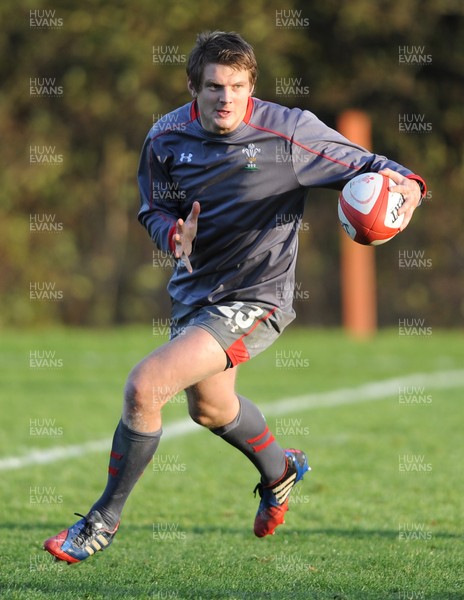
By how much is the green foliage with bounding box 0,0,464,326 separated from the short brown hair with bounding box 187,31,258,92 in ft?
38.7

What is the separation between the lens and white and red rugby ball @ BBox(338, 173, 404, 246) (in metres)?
4.22

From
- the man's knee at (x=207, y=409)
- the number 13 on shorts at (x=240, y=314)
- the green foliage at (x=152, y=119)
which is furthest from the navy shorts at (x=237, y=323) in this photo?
the green foliage at (x=152, y=119)

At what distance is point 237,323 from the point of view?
446cm

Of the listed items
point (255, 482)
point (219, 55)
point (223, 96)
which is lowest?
point (255, 482)

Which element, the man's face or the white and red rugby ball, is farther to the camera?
the man's face

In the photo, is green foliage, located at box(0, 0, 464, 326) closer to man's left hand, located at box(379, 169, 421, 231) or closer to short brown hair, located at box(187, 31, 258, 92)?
short brown hair, located at box(187, 31, 258, 92)

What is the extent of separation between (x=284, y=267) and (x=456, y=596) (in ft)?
5.17

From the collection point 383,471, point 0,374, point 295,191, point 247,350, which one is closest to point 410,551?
point 247,350

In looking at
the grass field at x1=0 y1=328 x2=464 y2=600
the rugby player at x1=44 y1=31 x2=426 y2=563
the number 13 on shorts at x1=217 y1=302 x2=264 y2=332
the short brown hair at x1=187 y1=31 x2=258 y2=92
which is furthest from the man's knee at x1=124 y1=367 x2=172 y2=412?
the short brown hair at x1=187 y1=31 x2=258 y2=92

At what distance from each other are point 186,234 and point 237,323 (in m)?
0.45

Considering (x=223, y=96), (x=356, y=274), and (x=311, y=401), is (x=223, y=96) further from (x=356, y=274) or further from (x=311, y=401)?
(x=356, y=274)

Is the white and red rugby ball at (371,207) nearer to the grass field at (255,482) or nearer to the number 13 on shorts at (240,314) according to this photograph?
the number 13 on shorts at (240,314)

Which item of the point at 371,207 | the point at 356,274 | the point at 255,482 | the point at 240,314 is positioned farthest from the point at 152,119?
the point at 371,207

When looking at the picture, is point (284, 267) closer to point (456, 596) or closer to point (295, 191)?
point (295, 191)
